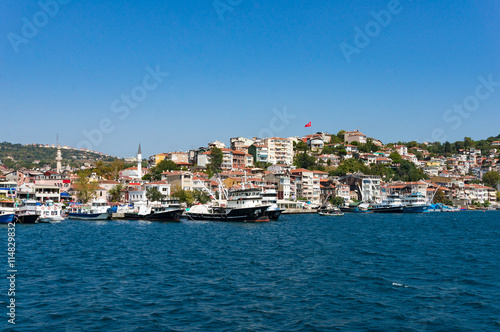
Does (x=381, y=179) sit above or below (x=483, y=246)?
above

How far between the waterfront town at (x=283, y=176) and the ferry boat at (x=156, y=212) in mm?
10335

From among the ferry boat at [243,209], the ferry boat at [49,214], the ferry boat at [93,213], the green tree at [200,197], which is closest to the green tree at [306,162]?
the green tree at [200,197]

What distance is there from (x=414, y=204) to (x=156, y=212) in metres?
53.5

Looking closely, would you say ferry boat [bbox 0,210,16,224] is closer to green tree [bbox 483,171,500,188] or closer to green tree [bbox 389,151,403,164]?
green tree [bbox 389,151,403,164]

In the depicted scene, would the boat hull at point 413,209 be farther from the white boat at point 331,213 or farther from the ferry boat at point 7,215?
the ferry boat at point 7,215

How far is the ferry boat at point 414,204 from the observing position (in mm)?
82750

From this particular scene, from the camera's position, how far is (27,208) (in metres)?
45.9

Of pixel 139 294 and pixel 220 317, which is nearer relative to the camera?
pixel 220 317

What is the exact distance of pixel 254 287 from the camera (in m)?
15.9

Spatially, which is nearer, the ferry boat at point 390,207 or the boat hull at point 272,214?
the boat hull at point 272,214

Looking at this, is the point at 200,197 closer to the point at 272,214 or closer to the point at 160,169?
the point at 272,214

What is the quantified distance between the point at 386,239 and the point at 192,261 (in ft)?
55.0

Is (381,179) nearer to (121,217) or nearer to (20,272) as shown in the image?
(121,217)

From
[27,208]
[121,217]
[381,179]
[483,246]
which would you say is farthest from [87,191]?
[381,179]
